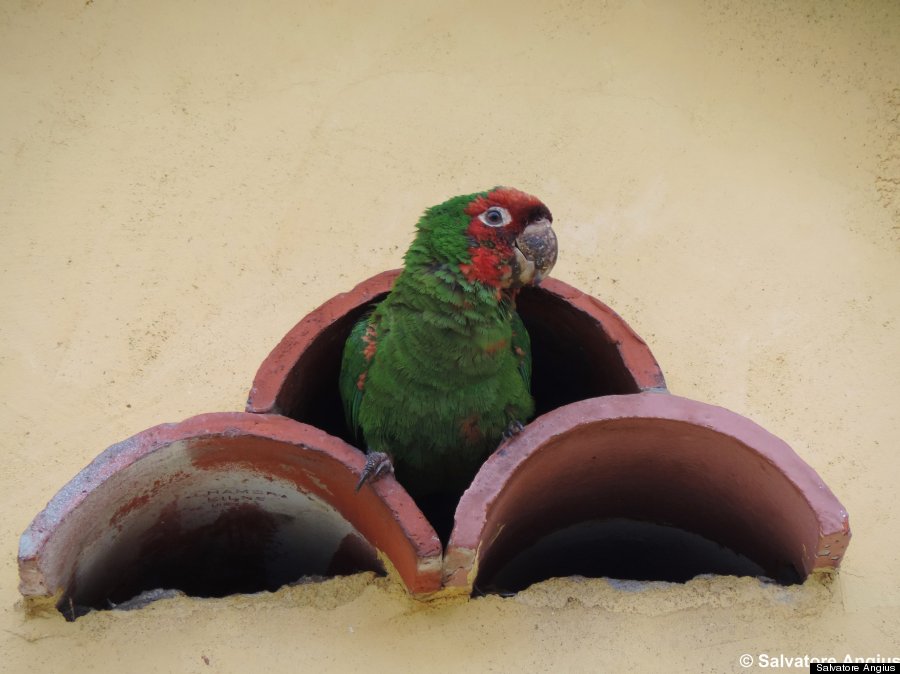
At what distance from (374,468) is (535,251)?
26.3 inches

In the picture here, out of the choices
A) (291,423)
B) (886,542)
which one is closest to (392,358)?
(291,423)

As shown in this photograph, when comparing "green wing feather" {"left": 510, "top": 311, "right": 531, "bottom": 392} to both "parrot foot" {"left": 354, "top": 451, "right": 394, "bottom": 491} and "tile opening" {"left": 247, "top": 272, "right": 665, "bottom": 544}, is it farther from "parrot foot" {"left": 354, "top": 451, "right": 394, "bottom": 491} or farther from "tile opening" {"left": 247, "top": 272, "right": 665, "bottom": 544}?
"parrot foot" {"left": 354, "top": 451, "right": 394, "bottom": 491}

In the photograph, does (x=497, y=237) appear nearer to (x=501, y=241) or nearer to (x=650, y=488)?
(x=501, y=241)

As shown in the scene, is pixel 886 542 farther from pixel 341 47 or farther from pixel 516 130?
pixel 341 47

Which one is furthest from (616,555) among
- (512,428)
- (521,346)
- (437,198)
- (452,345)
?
(437,198)

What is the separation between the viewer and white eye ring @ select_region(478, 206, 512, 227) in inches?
102

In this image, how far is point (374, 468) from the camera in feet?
7.76

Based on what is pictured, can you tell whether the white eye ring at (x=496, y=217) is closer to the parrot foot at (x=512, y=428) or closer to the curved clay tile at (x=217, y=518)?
the parrot foot at (x=512, y=428)

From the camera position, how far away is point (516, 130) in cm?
327

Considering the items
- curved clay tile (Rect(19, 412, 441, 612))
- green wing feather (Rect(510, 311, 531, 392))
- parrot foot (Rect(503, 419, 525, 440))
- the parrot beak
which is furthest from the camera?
green wing feather (Rect(510, 311, 531, 392))

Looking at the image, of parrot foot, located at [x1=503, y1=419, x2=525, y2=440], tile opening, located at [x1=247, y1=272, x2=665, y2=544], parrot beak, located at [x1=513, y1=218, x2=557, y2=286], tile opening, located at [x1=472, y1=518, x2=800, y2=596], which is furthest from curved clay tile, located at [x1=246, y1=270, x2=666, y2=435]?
tile opening, located at [x1=472, y1=518, x2=800, y2=596]

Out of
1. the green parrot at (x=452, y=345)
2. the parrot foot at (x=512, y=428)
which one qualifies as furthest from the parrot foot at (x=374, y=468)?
the parrot foot at (x=512, y=428)

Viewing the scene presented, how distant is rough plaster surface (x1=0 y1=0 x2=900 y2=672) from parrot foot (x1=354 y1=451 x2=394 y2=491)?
27 cm

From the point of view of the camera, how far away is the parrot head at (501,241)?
2.58 m
